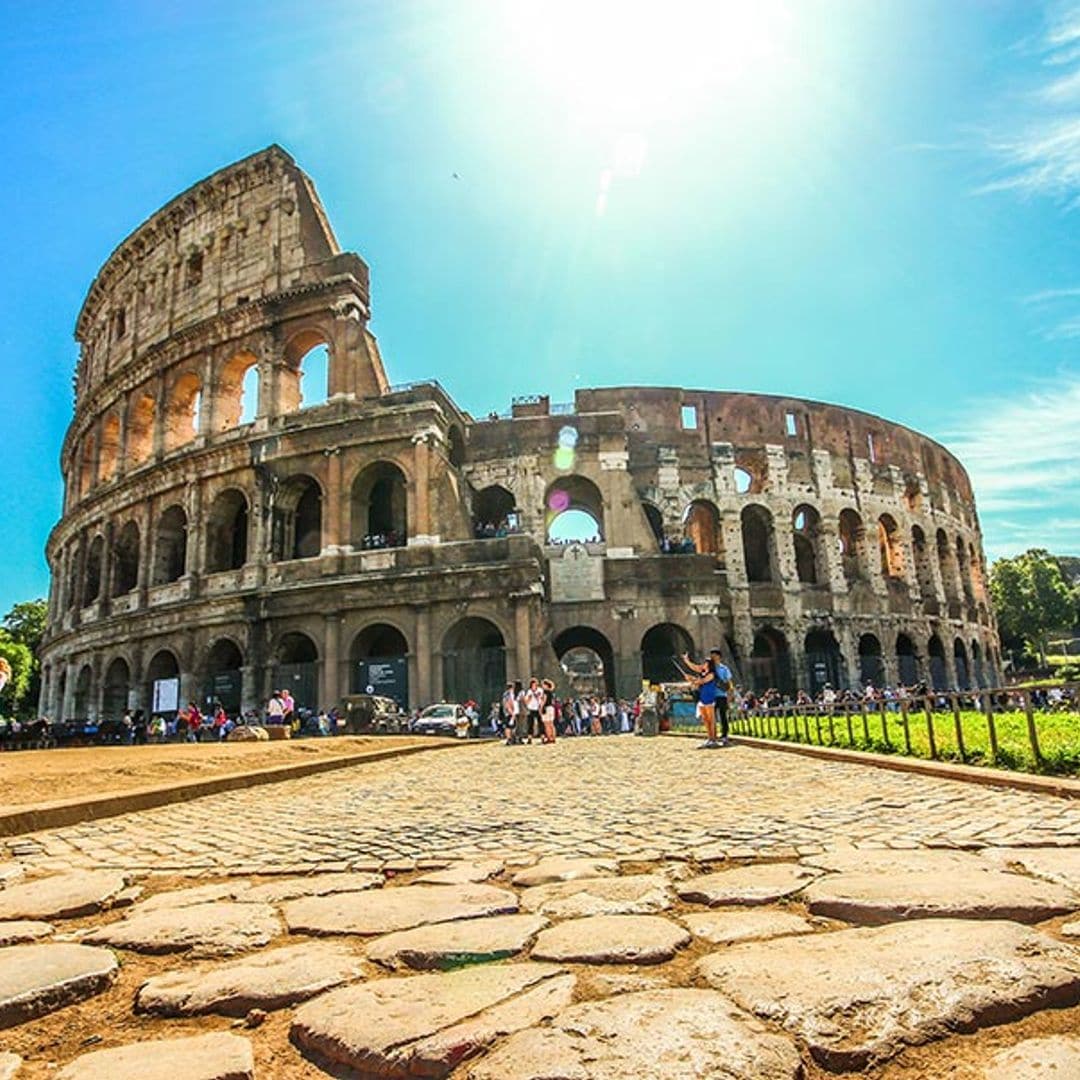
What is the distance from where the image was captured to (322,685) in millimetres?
22312

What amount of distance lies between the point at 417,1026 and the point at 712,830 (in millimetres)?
2885

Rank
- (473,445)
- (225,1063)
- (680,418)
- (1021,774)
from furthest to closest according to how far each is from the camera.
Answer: (680,418)
(473,445)
(1021,774)
(225,1063)

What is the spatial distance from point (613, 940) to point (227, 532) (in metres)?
26.8

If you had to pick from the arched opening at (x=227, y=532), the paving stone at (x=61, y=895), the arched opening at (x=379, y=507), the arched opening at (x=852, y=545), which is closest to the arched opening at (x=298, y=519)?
the arched opening at (x=379, y=507)

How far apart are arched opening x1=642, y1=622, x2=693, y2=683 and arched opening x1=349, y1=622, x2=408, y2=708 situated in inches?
334

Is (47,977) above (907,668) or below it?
below

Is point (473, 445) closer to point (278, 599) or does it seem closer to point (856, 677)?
point (278, 599)

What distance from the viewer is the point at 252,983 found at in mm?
1957

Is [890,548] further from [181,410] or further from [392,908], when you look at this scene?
[392,908]

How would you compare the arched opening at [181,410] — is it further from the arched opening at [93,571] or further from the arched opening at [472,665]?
the arched opening at [472,665]

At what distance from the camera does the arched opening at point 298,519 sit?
24.8m

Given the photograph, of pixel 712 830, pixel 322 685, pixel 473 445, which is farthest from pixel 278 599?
pixel 712 830

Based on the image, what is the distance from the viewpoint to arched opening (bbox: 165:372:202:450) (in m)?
28.3

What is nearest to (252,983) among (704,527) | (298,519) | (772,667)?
(298,519)
